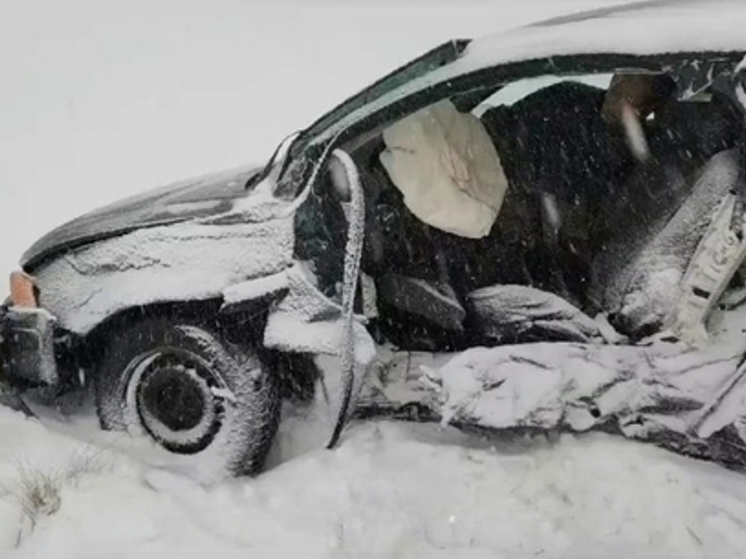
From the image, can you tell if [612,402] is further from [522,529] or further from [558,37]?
[558,37]

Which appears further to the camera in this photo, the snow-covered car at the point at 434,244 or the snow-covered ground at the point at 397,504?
the snow-covered car at the point at 434,244

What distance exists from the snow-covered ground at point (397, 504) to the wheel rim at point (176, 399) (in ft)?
0.48

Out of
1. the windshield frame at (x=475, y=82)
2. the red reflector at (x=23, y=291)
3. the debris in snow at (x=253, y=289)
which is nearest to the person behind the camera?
the windshield frame at (x=475, y=82)

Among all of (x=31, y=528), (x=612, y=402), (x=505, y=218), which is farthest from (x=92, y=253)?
(x=612, y=402)

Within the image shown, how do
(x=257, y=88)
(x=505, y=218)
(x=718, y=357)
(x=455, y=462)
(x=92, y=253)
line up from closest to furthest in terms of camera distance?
(x=718, y=357)
(x=455, y=462)
(x=92, y=253)
(x=505, y=218)
(x=257, y=88)

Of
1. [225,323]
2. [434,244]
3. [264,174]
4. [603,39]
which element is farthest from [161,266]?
[603,39]

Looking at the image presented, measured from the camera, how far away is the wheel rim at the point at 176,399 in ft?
12.8

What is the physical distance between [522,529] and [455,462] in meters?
0.44

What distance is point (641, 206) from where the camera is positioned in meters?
4.06

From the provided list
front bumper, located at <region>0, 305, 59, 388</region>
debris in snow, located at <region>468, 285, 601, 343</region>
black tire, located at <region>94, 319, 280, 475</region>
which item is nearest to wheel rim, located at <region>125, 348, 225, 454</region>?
black tire, located at <region>94, 319, 280, 475</region>

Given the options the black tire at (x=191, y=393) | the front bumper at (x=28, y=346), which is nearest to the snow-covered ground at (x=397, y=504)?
the black tire at (x=191, y=393)

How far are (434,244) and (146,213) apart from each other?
1.19 metres

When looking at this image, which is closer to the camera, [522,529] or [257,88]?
[522,529]

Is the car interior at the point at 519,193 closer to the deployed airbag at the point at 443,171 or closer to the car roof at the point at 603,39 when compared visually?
the deployed airbag at the point at 443,171
